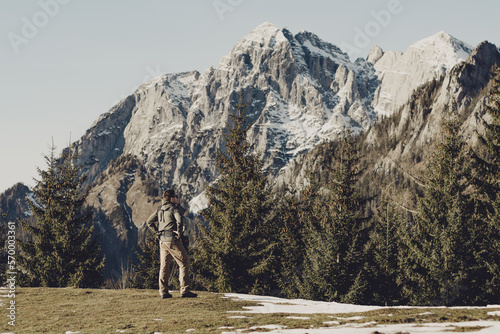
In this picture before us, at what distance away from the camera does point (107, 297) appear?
13.6 metres

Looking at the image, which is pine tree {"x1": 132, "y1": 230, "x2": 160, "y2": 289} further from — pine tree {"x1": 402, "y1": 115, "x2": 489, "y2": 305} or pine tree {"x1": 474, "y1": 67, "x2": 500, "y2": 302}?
pine tree {"x1": 474, "y1": 67, "x2": 500, "y2": 302}

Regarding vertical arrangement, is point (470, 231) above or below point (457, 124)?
below

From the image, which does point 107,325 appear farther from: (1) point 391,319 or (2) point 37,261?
(2) point 37,261

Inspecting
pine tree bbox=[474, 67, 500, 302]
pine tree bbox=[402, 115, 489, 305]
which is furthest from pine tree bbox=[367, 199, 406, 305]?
pine tree bbox=[474, 67, 500, 302]

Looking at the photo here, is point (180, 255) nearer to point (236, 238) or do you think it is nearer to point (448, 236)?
point (236, 238)

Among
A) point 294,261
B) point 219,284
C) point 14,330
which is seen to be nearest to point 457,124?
point 294,261

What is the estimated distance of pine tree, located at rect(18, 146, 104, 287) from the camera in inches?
1020

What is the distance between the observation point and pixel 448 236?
2184cm

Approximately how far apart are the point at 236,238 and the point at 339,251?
619cm

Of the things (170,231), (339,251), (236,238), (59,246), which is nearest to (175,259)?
(170,231)

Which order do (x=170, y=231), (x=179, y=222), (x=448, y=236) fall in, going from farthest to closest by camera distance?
(x=448, y=236) < (x=170, y=231) < (x=179, y=222)

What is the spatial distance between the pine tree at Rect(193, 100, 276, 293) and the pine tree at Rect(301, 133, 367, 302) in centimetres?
267

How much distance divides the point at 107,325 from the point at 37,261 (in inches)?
811

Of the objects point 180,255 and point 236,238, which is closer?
point 180,255
